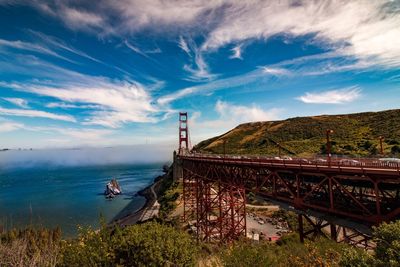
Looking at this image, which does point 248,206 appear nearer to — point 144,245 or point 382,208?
point 382,208

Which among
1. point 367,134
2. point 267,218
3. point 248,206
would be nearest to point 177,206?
point 248,206

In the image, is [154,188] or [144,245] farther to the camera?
[154,188]

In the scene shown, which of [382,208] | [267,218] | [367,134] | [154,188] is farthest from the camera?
[154,188]

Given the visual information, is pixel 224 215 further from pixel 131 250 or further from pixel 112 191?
pixel 112 191

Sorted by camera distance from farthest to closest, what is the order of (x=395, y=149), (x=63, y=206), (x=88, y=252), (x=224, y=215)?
(x=63, y=206) → (x=395, y=149) → (x=224, y=215) → (x=88, y=252)

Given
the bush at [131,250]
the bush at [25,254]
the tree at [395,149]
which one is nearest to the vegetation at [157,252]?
the bush at [131,250]

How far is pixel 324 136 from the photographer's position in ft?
307

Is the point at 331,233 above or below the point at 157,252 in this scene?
below

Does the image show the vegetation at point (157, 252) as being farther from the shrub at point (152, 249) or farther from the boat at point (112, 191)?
the boat at point (112, 191)

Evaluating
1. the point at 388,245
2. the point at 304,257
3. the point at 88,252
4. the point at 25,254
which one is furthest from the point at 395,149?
the point at 25,254

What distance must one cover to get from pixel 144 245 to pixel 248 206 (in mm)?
41471

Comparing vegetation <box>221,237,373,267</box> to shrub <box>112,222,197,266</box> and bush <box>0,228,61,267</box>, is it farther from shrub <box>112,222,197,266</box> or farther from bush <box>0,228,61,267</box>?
bush <box>0,228,61,267</box>

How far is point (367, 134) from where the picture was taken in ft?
258

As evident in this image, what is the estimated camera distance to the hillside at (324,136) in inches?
2513
